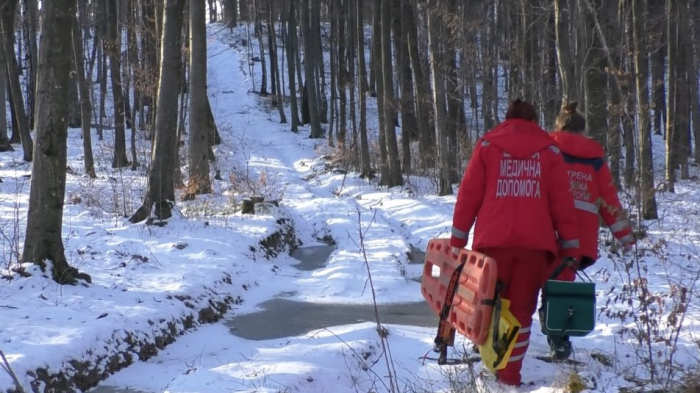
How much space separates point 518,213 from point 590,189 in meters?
1.07

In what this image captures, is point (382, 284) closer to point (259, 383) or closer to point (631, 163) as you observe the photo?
point (259, 383)

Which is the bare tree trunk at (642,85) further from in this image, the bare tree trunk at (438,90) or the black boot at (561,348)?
the black boot at (561,348)

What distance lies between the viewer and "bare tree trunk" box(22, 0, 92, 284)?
7734 mm

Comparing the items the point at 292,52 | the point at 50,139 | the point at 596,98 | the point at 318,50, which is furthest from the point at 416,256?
the point at 318,50

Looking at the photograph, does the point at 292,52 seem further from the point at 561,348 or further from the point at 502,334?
the point at 502,334

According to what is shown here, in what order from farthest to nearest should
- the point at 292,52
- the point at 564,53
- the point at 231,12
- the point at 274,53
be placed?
the point at 231,12 < the point at 274,53 < the point at 292,52 < the point at 564,53

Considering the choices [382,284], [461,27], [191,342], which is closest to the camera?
[191,342]

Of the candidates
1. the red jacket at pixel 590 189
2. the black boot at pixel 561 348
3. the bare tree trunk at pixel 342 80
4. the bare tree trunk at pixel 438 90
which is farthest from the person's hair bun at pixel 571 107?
the bare tree trunk at pixel 342 80

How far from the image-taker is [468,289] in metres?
4.91

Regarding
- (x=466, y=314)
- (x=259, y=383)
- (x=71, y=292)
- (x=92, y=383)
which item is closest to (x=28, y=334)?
(x=92, y=383)

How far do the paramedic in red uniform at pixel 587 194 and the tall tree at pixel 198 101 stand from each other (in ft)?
37.0

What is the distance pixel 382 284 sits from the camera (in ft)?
32.3

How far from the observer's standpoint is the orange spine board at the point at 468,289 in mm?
4695

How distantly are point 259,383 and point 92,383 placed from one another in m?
1.73
